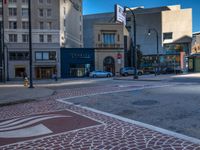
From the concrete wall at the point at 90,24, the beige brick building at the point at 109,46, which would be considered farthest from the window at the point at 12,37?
the concrete wall at the point at 90,24

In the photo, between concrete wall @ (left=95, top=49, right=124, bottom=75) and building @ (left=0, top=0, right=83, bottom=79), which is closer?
building @ (left=0, top=0, right=83, bottom=79)

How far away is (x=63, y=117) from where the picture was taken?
8828mm

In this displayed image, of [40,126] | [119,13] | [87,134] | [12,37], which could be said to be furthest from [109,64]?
[87,134]

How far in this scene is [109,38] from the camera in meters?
64.4

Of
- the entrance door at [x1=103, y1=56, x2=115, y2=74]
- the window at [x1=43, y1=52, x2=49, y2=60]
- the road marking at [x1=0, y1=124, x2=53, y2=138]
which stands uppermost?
the window at [x1=43, y1=52, x2=49, y2=60]

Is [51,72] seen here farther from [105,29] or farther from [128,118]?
[128,118]

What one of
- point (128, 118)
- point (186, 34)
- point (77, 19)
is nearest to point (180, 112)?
point (128, 118)

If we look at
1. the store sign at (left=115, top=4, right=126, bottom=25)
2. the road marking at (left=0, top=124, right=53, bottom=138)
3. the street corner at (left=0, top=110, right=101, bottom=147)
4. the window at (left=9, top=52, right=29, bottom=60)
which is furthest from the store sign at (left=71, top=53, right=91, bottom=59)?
the road marking at (left=0, top=124, right=53, bottom=138)

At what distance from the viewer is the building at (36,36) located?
58.1 metres

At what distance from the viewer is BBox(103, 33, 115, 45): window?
64.0 metres

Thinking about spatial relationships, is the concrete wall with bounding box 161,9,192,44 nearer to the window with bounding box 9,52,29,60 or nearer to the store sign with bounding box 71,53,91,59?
the store sign with bounding box 71,53,91,59

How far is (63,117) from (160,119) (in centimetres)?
311

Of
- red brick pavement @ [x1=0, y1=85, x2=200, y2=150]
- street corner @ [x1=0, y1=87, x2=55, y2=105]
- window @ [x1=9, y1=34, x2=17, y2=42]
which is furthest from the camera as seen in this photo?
window @ [x1=9, y1=34, x2=17, y2=42]

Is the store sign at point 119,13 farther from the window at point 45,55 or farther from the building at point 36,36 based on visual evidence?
the window at point 45,55
